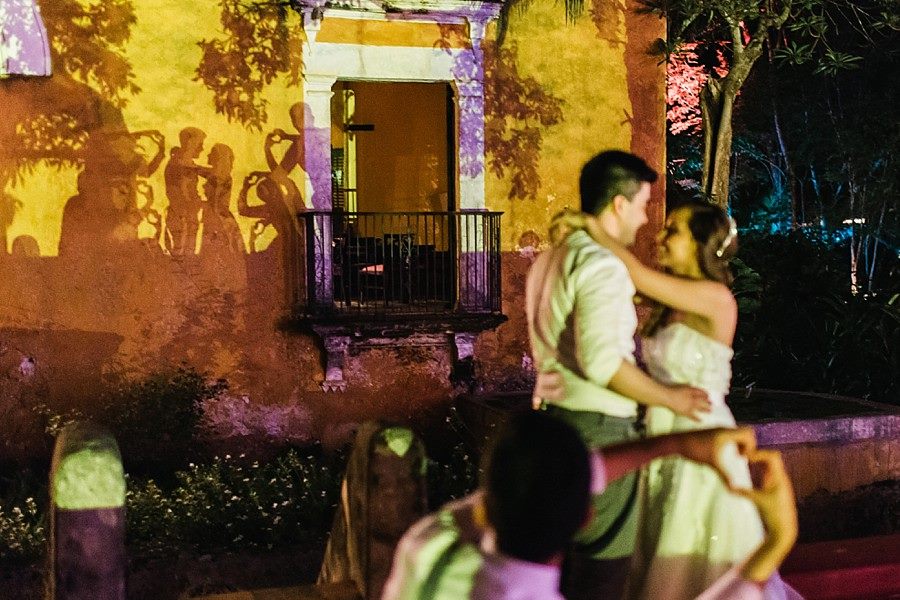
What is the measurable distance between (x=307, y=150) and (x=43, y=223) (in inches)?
91.7

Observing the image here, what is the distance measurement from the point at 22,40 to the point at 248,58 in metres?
1.85

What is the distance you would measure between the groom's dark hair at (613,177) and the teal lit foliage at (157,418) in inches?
242

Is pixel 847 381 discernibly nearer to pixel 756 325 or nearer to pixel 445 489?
pixel 756 325

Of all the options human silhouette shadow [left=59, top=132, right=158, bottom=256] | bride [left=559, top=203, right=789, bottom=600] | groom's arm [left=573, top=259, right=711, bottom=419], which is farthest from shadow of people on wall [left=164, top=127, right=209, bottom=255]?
groom's arm [left=573, top=259, right=711, bottom=419]

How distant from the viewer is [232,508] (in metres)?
7.72

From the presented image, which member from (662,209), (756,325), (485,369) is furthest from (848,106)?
(485,369)

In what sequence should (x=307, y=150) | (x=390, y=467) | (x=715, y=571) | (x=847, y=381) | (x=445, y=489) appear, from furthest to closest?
(x=847, y=381) → (x=307, y=150) → (x=445, y=489) → (x=390, y=467) → (x=715, y=571)

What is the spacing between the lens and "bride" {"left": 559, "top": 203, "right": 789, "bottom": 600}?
158 inches

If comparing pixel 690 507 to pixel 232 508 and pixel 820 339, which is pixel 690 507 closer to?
pixel 232 508

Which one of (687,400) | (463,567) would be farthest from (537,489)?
(687,400)

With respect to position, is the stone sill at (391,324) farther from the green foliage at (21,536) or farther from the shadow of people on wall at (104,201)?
the green foliage at (21,536)

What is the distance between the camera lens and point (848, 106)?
1877 centimetres

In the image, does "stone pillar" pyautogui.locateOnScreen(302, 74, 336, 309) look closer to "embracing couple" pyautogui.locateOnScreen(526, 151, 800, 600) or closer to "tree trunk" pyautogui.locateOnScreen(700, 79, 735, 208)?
"tree trunk" pyautogui.locateOnScreen(700, 79, 735, 208)

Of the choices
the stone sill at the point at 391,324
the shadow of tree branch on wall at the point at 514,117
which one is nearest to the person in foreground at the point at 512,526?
the stone sill at the point at 391,324
